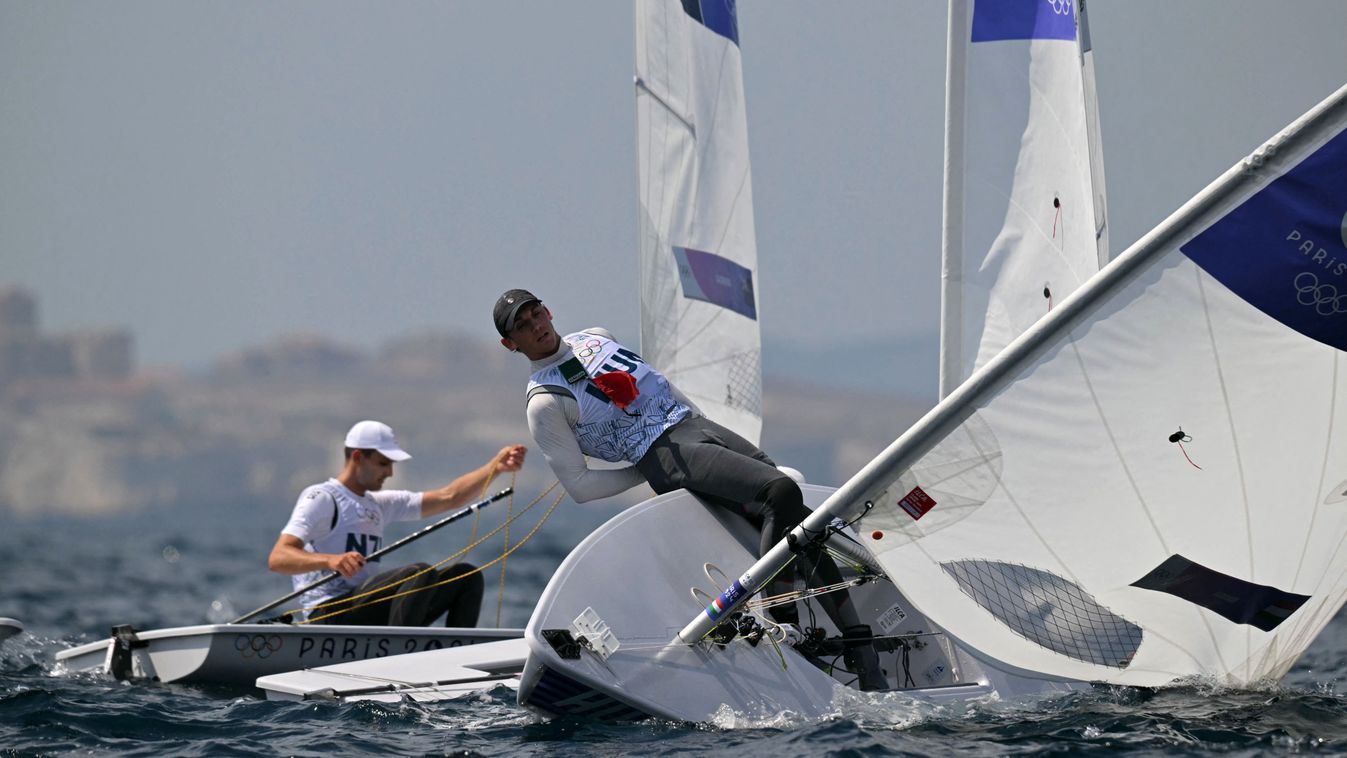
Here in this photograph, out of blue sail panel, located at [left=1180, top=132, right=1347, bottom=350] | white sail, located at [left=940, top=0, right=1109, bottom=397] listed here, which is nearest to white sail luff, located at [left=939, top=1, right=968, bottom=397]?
white sail, located at [left=940, top=0, right=1109, bottom=397]

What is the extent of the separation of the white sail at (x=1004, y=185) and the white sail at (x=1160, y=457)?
192 centimetres

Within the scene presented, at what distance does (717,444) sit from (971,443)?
1.21 m

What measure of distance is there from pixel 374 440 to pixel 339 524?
0.41 meters

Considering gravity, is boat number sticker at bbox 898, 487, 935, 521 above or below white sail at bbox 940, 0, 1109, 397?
below

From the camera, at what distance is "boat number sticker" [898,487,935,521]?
14.8 ft

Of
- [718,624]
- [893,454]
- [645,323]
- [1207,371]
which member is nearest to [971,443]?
[893,454]

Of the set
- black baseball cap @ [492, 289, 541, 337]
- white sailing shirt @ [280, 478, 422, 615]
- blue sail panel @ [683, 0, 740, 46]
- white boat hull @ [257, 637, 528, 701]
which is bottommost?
white boat hull @ [257, 637, 528, 701]

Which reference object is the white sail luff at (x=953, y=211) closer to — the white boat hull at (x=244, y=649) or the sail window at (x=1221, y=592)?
the sail window at (x=1221, y=592)

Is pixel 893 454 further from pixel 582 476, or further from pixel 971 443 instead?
pixel 582 476

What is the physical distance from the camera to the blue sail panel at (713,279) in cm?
794

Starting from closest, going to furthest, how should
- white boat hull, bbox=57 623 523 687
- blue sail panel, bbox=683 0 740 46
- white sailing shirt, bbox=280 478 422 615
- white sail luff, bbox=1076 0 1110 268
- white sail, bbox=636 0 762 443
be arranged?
white boat hull, bbox=57 623 523 687 < white sailing shirt, bbox=280 478 422 615 < white sail, bbox=636 0 762 443 < blue sail panel, bbox=683 0 740 46 < white sail luff, bbox=1076 0 1110 268

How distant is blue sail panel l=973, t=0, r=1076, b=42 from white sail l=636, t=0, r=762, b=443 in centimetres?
191

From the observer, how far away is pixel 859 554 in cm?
539

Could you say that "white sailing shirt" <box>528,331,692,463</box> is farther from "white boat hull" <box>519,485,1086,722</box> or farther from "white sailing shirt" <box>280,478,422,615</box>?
"white sailing shirt" <box>280,478,422,615</box>
